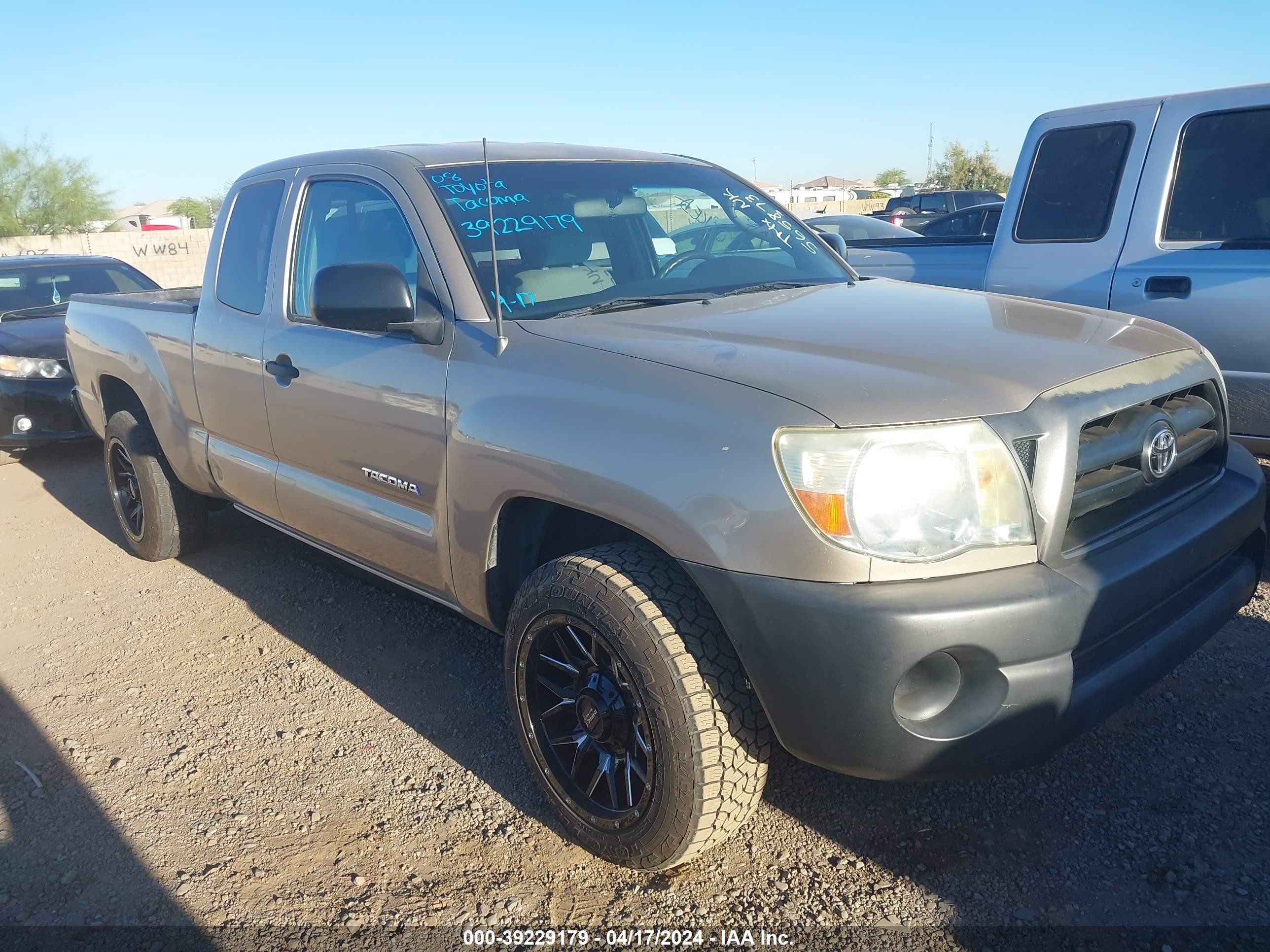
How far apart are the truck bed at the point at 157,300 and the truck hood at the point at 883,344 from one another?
229cm

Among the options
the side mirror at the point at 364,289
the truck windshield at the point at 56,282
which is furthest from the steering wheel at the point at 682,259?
the truck windshield at the point at 56,282

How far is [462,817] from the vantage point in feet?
9.12

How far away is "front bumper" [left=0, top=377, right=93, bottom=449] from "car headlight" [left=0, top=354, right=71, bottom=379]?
4 centimetres

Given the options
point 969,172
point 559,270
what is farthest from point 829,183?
point 559,270

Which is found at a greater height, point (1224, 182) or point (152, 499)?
point (1224, 182)

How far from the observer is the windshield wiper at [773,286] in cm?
312

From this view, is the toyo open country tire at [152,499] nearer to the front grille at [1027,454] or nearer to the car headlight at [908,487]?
the car headlight at [908,487]

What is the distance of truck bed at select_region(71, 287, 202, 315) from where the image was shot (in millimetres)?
4305

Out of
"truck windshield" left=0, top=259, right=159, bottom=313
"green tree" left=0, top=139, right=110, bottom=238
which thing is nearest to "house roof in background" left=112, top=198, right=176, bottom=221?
"green tree" left=0, top=139, right=110, bottom=238

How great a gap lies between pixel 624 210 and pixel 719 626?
167 centimetres

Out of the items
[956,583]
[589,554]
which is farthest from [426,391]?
[956,583]

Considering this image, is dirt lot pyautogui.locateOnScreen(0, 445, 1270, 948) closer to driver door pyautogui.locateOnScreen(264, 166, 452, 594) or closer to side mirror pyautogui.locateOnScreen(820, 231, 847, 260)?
driver door pyautogui.locateOnScreen(264, 166, 452, 594)

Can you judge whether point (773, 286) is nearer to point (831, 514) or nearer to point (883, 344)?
point (883, 344)

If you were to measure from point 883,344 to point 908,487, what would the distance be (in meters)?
0.51
